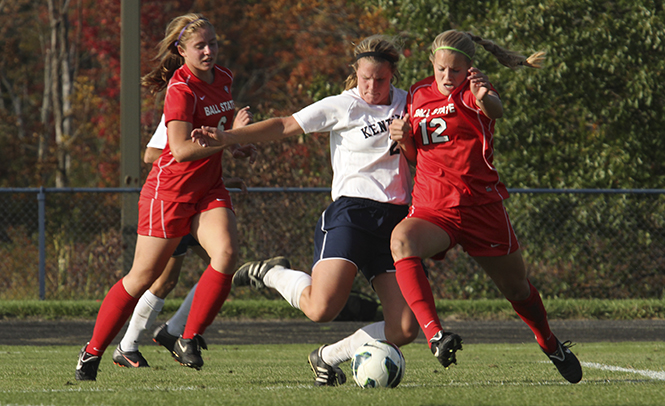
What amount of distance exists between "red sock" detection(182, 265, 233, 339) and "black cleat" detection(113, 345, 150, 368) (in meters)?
1.11

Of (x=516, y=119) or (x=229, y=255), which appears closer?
(x=229, y=255)

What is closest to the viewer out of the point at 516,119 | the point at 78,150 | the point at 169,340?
the point at 169,340

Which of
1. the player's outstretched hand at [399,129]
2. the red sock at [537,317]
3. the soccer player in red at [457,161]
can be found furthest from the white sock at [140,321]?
the red sock at [537,317]

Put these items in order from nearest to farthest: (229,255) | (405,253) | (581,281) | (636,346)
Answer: (405,253) < (229,255) < (636,346) < (581,281)

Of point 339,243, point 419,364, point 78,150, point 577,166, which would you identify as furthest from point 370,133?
point 78,150

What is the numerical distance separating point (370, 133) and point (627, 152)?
8.21 m

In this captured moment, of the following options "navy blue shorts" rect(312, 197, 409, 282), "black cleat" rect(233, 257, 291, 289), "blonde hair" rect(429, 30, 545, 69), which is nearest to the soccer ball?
"navy blue shorts" rect(312, 197, 409, 282)

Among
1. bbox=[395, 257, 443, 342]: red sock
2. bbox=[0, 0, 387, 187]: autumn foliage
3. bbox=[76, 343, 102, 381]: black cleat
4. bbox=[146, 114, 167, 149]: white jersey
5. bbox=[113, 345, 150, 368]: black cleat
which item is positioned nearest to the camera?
bbox=[395, 257, 443, 342]: red sock

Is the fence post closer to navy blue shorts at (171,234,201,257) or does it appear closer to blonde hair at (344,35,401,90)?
navy blue shorts at (171,234,201,257)

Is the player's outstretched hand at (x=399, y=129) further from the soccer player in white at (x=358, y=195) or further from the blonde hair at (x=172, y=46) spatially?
the blonde hair at (x=172, y=46)

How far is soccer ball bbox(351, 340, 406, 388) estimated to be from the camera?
4.57 m

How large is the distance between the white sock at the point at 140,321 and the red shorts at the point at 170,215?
1.10 meters

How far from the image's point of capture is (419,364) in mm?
6484

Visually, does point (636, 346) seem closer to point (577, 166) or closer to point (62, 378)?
point (577, 166)
